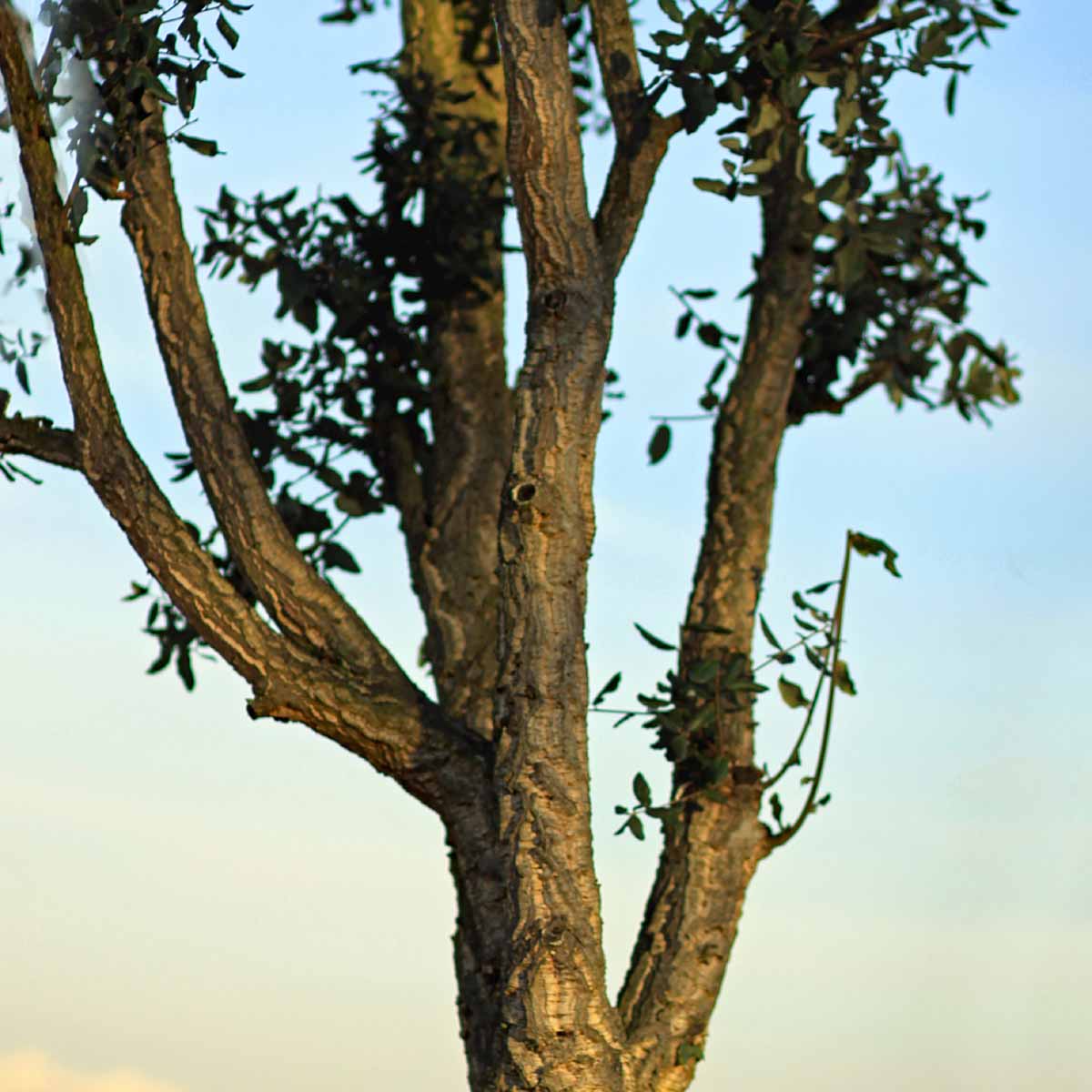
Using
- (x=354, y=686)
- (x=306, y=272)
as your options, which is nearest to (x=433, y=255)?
(x=306, y=272)

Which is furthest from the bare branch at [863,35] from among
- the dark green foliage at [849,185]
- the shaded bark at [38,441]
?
the shaded bark at [38,441]

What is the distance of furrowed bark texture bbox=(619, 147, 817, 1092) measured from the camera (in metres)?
5.46

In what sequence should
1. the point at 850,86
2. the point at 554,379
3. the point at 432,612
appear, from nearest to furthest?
1. the point at 554,379
2. the point at 850,86
3. the point at 432,612

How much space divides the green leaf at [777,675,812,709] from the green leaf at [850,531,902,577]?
1.71 ft

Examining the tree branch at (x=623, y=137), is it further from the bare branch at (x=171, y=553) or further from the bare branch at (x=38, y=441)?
the bare branch at (x=38, y=441)

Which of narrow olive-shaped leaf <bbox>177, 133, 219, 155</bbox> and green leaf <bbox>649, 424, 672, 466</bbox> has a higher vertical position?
green leaf <bbox>649, 424, 672, 466</bbox>

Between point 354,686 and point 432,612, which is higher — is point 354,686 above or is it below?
below

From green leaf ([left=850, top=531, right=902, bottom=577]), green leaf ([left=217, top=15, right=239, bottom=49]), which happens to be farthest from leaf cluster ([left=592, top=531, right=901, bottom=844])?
green leaf ([left=217, top=15, right=239, bottom=49])

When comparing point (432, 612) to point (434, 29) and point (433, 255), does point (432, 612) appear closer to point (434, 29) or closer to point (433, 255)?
point (433, 255)

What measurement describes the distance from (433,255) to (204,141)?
1.67 metres

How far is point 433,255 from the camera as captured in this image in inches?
269

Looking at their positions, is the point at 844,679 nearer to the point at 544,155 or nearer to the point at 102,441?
the point at 544,155

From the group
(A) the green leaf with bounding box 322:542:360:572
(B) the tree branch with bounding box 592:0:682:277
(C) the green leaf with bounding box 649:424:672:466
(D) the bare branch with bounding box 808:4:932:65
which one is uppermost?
(D) the bare branch with bounding box 808:4:932:65

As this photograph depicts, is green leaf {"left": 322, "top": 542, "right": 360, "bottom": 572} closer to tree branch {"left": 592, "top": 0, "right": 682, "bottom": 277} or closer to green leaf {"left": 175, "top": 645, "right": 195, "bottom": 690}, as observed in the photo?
green leaf {"left": 175, "top": 645, "right": 195, "bottom": 690}
